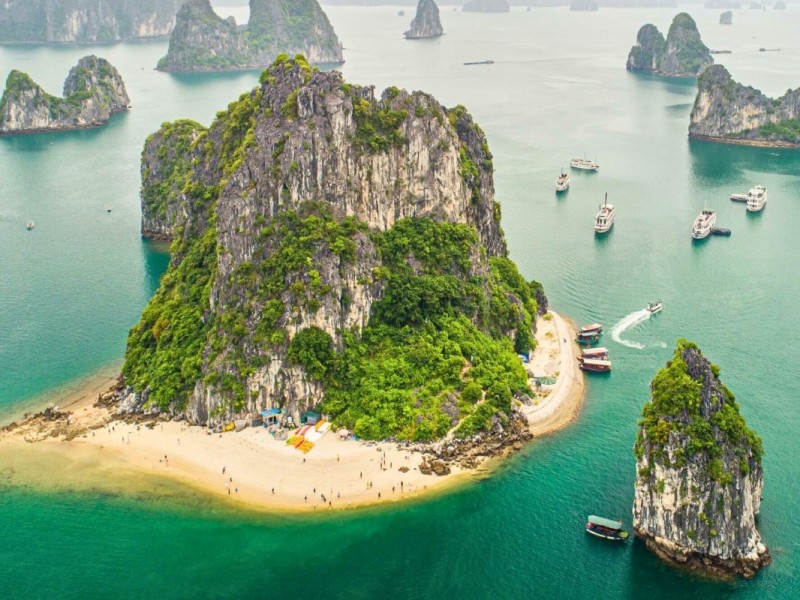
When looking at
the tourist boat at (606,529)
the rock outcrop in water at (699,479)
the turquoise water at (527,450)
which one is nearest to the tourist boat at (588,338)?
the turquoise water at (527,450)

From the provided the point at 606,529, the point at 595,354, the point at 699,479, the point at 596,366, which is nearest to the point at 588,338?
the point at 595,354

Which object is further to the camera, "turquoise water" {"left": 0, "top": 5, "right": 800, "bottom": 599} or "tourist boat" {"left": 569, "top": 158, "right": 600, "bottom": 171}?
"tourist boat" {"left": 569, "top": 158, "right": 600, "bottom": 171}

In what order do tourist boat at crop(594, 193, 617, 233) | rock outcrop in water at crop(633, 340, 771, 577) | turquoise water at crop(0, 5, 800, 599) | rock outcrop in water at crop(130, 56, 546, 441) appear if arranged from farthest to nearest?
tourist boat at crop(594, 193, 617, 233), rock outcrop in water at crop(130, 56, 546, 441), turquoise water at crop(0, 5, 800, 599), rock outcrop in water at crop(633, 340, 771, 577)

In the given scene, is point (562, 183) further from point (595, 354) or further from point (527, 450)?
point (527, 450)

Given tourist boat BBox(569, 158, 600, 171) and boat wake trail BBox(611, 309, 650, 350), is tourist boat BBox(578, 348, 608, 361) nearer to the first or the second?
boat wake trail BBox(611, 309, 650, 350)

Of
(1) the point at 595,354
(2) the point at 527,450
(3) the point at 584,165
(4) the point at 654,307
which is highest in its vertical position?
(3) the point at 584,165

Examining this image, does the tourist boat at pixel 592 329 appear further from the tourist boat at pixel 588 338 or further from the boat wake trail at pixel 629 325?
the boat wake trail at pixel 629 325

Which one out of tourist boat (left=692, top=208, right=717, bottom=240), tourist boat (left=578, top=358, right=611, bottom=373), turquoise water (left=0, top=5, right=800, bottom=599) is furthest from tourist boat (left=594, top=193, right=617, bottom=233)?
tourist boat (left=578, top=358, right=611, bottom=373)
